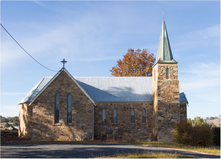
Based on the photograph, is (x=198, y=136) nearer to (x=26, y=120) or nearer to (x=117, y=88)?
(x=117, y=88)

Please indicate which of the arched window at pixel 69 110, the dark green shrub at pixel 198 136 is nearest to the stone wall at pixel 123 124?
the arched window at pixel 69 110

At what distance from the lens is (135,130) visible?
79.9 ft

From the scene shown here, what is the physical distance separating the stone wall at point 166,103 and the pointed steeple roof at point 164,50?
612 millimetres

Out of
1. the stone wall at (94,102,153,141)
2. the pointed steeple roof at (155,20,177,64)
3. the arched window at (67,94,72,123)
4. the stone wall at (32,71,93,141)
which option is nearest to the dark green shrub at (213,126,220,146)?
the stone wall at (94,102,153,141)

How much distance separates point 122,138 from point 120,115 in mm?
2409

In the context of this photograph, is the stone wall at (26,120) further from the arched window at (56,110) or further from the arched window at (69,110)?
the arched window at (69,110)

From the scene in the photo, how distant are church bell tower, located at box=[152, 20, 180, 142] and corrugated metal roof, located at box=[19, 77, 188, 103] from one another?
6.03ft

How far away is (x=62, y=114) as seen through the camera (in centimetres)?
2250

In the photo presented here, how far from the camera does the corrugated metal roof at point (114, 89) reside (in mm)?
24891

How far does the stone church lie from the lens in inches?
882

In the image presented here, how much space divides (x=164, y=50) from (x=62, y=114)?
12674mm

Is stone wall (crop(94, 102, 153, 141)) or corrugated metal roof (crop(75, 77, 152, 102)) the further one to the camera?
corrugated metal roof (crop(75, 77, 152, 102))

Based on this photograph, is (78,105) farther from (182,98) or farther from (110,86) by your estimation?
(182,98)

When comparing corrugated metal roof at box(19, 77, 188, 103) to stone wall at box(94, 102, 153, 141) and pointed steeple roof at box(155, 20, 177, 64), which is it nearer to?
stone wall at box(94, 102, 153, 141)
